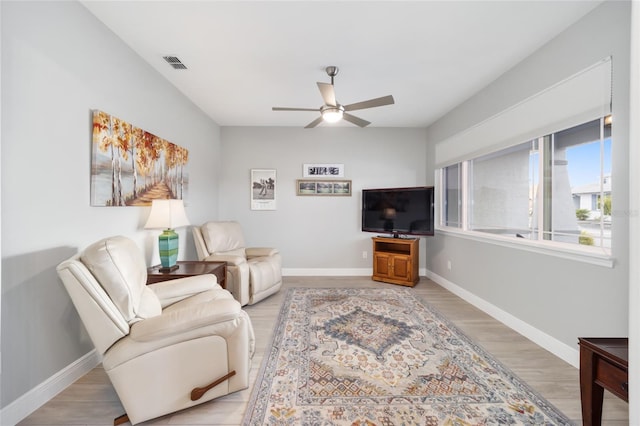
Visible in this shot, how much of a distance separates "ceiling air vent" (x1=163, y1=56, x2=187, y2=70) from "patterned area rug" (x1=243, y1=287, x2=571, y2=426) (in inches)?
112

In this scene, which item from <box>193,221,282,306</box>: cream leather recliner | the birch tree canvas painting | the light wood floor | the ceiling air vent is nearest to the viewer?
the light wood floor

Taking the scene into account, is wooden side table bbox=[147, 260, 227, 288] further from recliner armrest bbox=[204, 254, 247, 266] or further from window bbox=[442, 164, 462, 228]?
window bbox=[442, 164, 462, 228]

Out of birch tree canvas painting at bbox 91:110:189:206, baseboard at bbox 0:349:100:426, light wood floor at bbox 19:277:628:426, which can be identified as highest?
birch tree canvas painting at bbox 91:110:189:206

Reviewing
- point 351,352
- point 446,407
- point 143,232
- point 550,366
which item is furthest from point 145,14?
point 550,366

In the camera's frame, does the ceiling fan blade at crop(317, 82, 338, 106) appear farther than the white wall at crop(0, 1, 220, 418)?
Yes

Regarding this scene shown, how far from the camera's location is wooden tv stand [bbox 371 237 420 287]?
14.1ft

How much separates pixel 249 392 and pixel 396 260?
3.07 m

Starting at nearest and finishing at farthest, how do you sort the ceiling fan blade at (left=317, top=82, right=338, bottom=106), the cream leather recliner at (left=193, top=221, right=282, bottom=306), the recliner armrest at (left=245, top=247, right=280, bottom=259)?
the ceiling fan blade at (left=317, top=82, right=338, bottom=106) → the cream leather recliner at (left=193, top=221, right=282, bottom=306) → the recliner armrest at (left=245, top=247, right=280, bottom=259)

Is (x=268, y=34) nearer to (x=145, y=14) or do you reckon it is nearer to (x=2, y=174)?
(x=145, y=14)

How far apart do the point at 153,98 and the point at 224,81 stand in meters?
0.76

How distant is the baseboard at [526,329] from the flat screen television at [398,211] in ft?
3.34

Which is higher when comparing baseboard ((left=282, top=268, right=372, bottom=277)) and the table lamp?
the table lamp

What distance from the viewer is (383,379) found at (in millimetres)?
2008

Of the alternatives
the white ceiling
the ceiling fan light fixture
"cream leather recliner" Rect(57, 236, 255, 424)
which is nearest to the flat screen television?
the white ceiling
